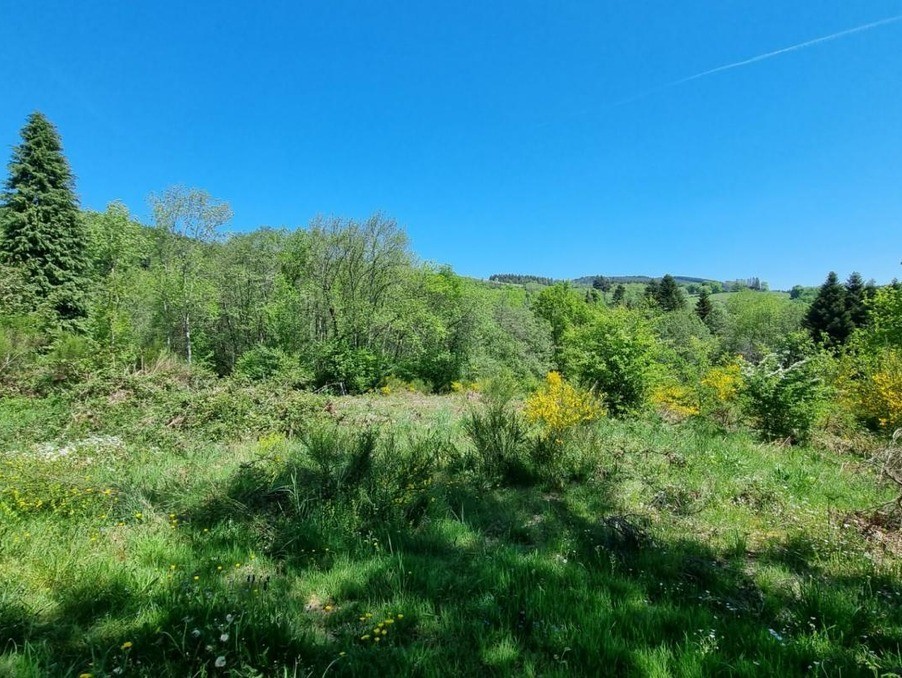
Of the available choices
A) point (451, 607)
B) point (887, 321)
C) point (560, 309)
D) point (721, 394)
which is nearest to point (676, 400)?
point (721, 394)

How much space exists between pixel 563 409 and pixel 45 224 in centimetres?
2841

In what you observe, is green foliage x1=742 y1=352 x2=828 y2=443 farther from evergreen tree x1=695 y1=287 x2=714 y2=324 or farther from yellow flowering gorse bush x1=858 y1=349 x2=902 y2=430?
evergreen tree x1=695 y1=287 x2=714 y2=324

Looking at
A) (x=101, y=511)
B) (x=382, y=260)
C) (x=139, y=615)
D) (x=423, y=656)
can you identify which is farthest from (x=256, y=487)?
(x=382, y=260)

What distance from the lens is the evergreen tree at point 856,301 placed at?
33688 millimetres

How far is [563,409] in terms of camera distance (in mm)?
7246

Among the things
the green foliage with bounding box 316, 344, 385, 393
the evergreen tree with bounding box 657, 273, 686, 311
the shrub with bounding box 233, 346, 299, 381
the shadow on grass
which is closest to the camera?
the shadow on grass

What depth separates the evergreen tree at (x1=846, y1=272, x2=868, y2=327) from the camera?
3369cm

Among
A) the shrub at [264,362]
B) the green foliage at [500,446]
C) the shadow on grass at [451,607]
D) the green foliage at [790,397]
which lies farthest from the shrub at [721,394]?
the shrub at [264,362]

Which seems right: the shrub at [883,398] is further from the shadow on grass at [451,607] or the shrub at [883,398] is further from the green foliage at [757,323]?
→ the green foliage at [757,323]

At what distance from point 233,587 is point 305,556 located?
65 centimetres

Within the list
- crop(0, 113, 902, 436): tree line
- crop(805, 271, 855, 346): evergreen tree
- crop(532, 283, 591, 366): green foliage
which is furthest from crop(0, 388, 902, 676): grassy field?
crop(532, 283, 591, 366): green foliage

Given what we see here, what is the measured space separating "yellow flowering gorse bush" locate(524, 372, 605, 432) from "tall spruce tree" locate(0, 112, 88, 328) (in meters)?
23.9

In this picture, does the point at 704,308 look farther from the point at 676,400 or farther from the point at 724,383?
the point at 724,383

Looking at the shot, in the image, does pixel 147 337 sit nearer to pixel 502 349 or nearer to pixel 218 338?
pixel 218 338
